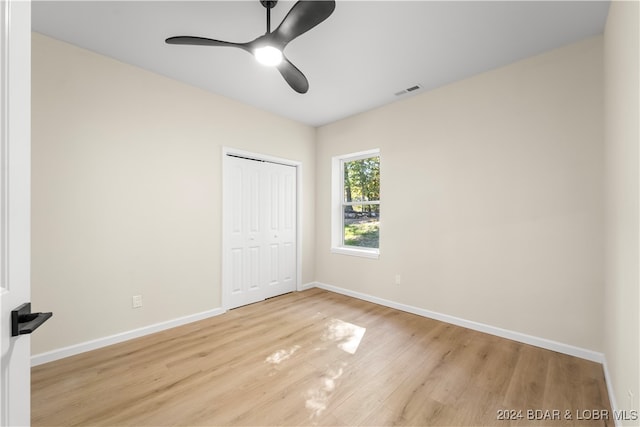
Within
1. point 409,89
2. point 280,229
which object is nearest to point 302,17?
point 409,89

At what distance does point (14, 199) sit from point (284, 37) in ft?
5.31

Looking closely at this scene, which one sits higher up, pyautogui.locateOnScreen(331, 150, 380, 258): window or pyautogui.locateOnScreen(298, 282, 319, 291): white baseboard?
pyautogui.locateOnScreen(331, 150, 380, 258): window

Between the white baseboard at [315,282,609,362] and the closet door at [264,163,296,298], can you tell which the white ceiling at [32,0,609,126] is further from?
the white baseboard at [315,282,609,362]

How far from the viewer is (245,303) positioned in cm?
366

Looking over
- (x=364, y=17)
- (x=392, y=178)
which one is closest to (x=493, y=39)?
(x=364, y=17)

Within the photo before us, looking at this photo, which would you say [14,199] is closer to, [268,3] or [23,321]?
[23,321]

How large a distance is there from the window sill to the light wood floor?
1.08 m

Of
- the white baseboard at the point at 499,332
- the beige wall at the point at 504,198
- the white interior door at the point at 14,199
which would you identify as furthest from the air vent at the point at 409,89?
the white interior door at the point at 14,199

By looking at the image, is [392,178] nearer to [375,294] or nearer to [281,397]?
[375,294]

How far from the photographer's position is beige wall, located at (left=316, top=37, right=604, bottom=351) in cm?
230

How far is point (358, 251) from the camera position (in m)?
4.01

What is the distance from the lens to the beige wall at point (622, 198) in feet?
4.25

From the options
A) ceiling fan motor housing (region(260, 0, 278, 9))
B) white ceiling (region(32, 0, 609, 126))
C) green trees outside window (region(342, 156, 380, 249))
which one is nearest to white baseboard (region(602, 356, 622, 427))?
green trees outside window (region(342, 156, 380, 249))

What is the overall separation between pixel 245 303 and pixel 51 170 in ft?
7.90
